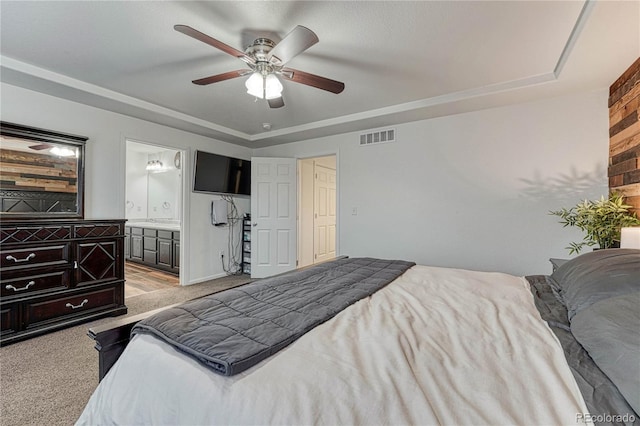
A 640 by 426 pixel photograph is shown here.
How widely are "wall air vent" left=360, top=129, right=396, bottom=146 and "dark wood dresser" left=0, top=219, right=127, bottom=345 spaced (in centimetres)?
328

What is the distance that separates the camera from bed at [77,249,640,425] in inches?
28.7

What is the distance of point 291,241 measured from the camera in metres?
4.89

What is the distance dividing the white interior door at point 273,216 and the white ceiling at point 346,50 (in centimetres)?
148

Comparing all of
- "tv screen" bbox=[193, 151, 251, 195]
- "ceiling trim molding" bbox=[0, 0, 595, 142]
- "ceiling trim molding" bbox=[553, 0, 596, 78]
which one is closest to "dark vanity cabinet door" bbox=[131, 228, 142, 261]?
"tv screen" bbox=[193, 151, 251, 195]

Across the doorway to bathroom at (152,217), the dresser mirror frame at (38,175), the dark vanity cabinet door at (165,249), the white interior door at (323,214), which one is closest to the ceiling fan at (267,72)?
the dresser mirror frame at (38,175)

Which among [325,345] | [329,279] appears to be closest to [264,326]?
[325,345]

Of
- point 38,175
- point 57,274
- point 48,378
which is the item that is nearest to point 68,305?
point 57,274

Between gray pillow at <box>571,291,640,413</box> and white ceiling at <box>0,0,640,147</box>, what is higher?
white ceiling at <box>0,0,640,147</box>

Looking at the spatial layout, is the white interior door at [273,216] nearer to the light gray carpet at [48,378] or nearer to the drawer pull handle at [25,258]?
the light gray carpet at [48,378]

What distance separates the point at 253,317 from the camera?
1.22m

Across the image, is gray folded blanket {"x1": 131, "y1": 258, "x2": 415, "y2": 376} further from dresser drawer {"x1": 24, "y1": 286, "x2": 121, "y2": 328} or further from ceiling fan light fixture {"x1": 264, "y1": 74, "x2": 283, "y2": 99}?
dresser drawer {"x1": 24, "y1": 286, "x2": 121, "y2": 328}

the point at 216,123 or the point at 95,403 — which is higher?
the point at 216,123

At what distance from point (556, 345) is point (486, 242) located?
260cm

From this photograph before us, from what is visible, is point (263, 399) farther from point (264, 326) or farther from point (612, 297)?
point (612, 297)
